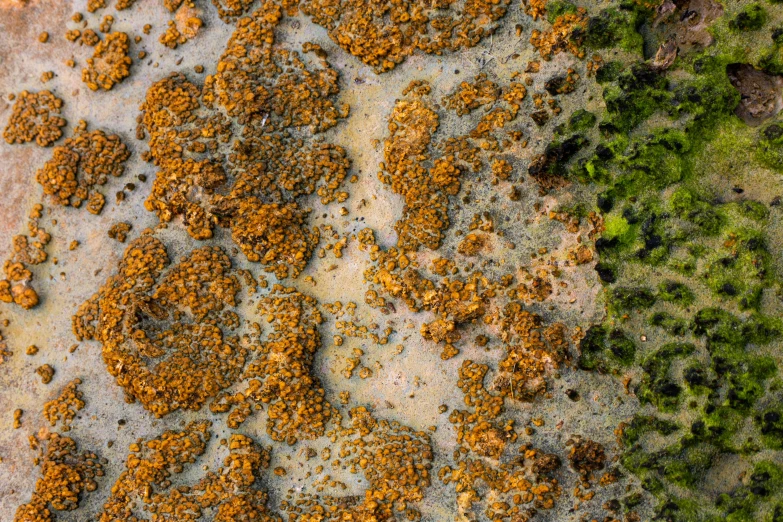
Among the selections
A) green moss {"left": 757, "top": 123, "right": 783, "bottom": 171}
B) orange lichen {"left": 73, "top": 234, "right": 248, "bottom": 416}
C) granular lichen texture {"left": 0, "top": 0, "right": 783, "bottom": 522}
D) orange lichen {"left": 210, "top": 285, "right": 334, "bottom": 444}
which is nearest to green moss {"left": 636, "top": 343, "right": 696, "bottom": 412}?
granular lichen texture {"left": 0, "top": 0, "right": 783, "bottom": 522}

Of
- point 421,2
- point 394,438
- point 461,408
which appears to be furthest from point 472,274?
point 421,2

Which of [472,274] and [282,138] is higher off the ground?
[282,138]

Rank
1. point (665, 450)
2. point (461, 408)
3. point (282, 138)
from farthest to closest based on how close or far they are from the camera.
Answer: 1. point (282, 138)
2. point (461, 408)
3. point (665, 450)

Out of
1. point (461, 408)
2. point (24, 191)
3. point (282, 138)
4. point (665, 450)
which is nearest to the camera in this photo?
point (665, 450)

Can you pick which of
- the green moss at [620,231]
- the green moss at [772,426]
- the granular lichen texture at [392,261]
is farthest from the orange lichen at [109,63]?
the green moss at [772,426]

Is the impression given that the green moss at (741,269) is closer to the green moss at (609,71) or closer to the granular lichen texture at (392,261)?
the granular lichen texture at (392,261)

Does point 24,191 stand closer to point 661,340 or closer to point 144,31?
point 144,31
